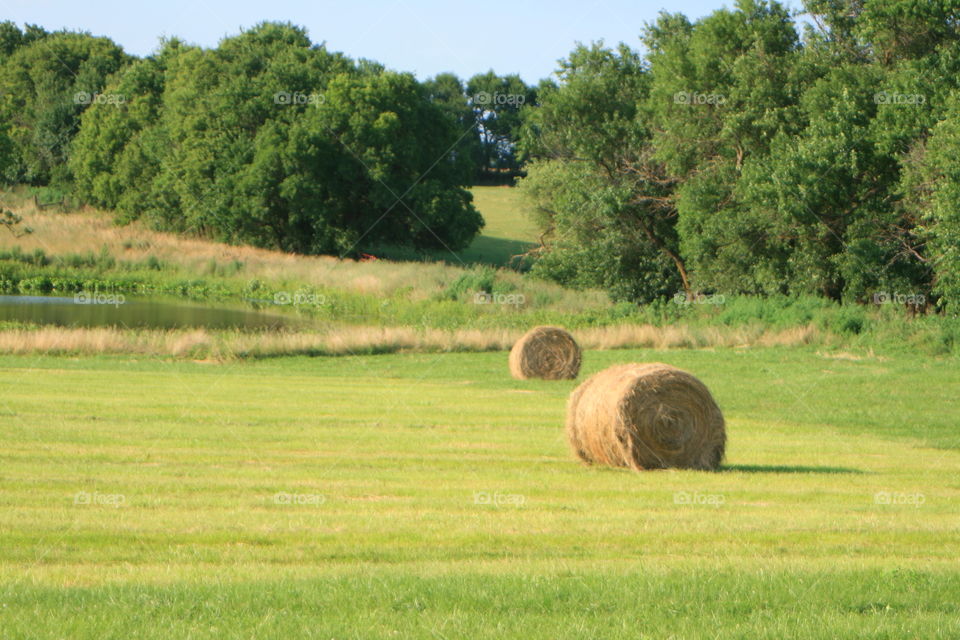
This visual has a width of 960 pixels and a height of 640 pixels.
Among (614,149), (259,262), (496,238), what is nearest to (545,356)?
(614,149)

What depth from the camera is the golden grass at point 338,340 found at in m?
34.1

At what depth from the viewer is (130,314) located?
164 feet

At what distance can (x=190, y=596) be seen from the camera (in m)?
7.32

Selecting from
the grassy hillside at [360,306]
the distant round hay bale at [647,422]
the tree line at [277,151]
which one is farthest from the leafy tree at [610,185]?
the distant round hay bale at [647,422]

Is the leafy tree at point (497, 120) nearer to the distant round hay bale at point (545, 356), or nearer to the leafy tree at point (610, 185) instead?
the leafy tree at point (610, 185)

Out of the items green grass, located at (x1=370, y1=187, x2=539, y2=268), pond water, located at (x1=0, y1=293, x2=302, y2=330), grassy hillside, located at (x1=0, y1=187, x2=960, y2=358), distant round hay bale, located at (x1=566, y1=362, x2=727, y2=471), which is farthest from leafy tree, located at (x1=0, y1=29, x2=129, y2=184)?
distant round hay bale, located at (x1=566, y1=362, x2=727, y2=471)

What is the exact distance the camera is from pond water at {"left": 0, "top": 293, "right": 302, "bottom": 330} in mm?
45594

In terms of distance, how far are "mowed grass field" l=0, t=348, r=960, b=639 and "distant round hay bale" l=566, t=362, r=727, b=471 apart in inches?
16.3

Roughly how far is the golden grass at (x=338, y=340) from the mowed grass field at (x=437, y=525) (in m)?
10.8

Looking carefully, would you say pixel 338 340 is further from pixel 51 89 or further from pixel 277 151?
pixel 51 89

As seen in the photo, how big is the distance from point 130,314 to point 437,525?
140 ft

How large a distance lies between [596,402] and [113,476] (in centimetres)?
658

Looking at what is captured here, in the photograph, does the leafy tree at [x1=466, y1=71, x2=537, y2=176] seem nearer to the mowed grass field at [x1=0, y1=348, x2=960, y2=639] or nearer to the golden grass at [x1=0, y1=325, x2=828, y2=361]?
the golden grass at [x1=0, y1=325, x2=828, y2=361]

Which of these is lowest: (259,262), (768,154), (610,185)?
(259,262)
